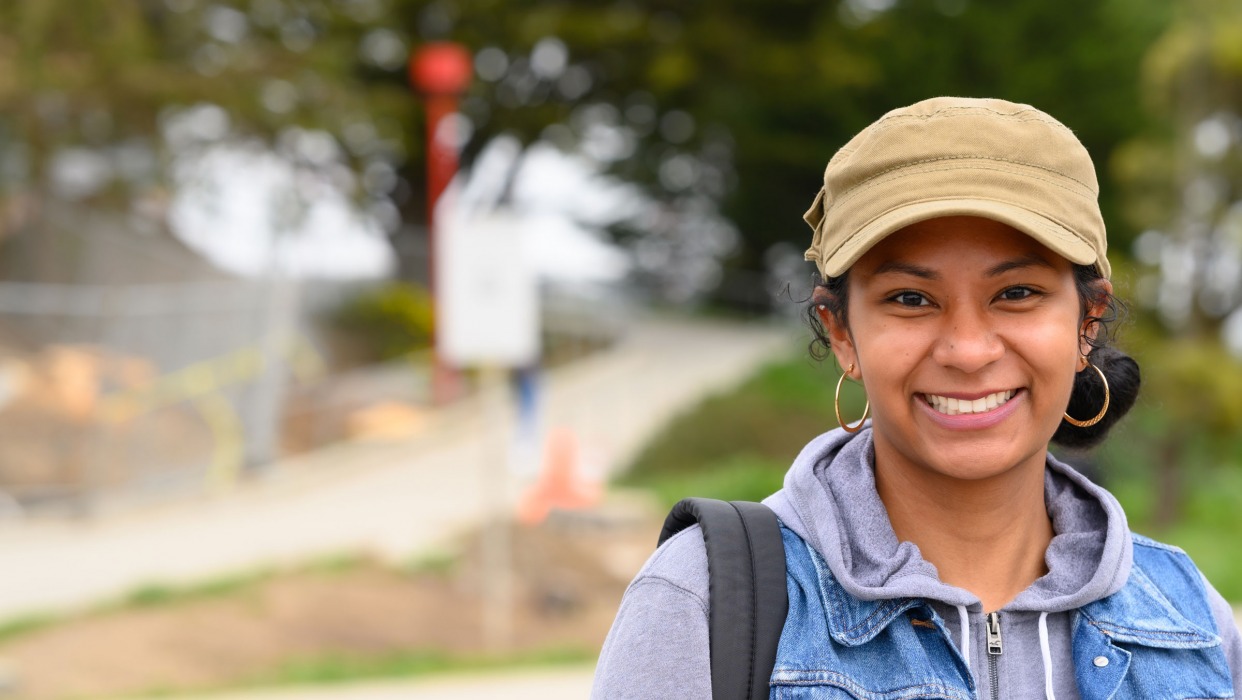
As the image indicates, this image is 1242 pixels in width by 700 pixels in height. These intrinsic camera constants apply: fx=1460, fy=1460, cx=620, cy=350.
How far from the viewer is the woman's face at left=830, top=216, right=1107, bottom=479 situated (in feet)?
5.96

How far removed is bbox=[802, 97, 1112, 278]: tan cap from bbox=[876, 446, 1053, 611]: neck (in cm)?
33

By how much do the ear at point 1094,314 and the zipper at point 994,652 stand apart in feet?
1.29

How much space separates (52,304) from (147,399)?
197 inches

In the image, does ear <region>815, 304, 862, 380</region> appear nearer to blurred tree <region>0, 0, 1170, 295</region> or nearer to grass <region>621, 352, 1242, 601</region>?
grass <region>621, 352, 1242, 601</region>

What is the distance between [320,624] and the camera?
895cm

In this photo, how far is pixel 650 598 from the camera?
1717 millimetres

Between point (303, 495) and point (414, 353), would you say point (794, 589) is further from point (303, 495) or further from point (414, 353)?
point (414, 353)

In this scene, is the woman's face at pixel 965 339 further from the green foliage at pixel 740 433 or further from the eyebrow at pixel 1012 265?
the green foliage at pixel 740 433

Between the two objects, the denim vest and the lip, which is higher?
the lip

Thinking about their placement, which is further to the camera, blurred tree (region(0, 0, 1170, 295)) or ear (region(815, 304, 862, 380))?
Answer: blurred tree (region(0, 0, 1170, 295))

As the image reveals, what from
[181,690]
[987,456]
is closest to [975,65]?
[181,690]

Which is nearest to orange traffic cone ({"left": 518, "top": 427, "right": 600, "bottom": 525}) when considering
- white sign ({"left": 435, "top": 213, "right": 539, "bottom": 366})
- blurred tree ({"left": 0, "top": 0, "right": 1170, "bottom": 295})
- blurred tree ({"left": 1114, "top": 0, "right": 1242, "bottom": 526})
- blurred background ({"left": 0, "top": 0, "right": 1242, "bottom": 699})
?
blurred background ({"left": 0, "top": 0, "right": 1242, "bottom": 699})

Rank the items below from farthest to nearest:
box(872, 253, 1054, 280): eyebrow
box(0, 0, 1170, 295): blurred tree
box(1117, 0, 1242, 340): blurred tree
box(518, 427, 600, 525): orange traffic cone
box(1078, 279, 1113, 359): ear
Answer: box(0, 0, 1170, 295): blurred tree < box(1117, 0, 1242, 340): blurred tree < box(518, 427, 600, 525): orange traffic cone < box(1078, 279, 1113, 359): ear < box(872, 253, 1054, 280): eyebrow

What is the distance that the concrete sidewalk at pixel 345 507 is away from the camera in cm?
1055
